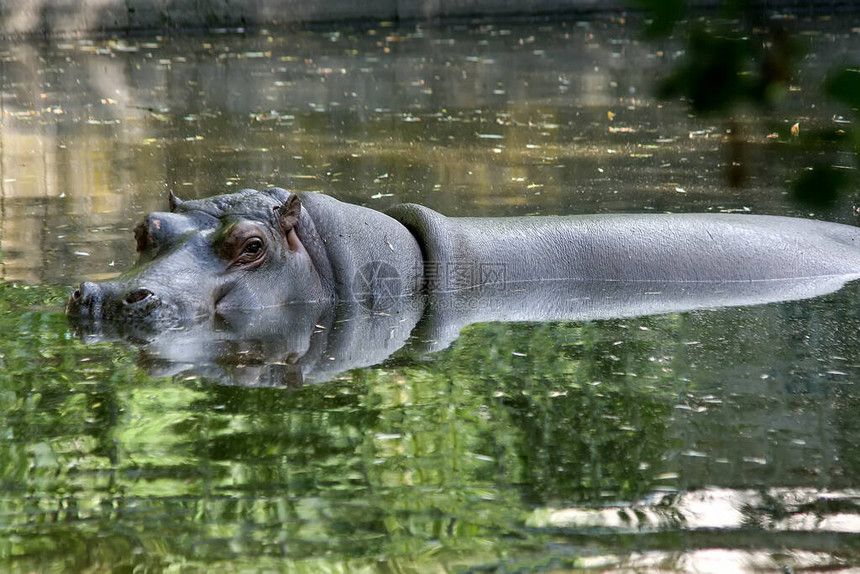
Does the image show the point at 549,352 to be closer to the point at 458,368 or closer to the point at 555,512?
the point at 458,368

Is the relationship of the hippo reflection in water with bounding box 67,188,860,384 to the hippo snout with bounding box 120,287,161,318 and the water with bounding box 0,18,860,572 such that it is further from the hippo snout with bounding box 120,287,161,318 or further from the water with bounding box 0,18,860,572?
the water with bounding box 0,18,860,572

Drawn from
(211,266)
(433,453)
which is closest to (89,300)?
(211,266)

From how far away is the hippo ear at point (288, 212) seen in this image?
5.12 m

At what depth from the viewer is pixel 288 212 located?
512 centimetres

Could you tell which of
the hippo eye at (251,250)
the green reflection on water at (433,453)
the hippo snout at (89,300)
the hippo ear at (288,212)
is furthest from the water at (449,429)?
the hippo ear at (288,212)

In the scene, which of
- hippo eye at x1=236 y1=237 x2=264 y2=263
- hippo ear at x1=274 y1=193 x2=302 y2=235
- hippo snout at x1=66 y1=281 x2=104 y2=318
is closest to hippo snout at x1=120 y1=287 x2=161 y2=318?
hippo snout at x1=66 y1=281 x2=104 y2=318

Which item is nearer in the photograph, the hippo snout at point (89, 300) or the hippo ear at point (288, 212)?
the hippo snout at point (89, 300)

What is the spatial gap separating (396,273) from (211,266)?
0.93 metres

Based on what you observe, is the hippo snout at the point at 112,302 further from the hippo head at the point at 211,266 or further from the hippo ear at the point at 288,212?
the hippo ear at the point at 288,212

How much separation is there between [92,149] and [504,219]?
16.6ft

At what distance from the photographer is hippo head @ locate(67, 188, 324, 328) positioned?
187 inches

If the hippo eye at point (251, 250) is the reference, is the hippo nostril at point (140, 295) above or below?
below

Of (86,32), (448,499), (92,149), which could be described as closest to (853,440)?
(448,499)

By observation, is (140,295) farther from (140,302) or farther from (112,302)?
(112,302)
